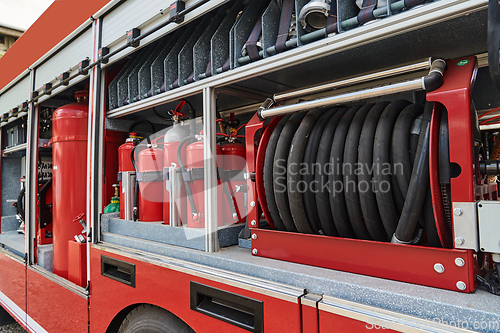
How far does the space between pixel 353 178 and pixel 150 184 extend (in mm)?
1299

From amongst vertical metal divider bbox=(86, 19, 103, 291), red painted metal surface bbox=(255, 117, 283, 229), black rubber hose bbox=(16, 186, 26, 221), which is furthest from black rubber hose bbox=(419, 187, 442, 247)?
black rubber hose bbox=(16, 186, 26, 221)

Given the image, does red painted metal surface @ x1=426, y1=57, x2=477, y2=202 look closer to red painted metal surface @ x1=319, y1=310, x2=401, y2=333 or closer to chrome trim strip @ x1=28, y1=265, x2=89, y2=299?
red painted metal surface @ x1=319, y1=310, x2=401, y2=333

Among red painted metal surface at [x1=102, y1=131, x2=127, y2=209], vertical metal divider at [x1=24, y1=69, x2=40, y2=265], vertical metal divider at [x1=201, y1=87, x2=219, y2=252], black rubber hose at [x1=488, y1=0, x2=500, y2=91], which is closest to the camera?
black rubber hose at [x1=488, y1=0, x2=500, y2=91]

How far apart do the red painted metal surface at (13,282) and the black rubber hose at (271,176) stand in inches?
105

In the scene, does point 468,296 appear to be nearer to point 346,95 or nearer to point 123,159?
point 346,95

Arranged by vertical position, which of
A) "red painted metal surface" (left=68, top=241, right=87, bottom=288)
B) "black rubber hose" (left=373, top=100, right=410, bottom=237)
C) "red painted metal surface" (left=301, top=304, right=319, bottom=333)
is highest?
"black rubber hose" (left=373, top=100, right=410, bottom=237)

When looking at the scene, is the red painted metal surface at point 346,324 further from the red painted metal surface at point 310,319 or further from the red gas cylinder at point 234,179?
the red gas cylinder at point 234,179

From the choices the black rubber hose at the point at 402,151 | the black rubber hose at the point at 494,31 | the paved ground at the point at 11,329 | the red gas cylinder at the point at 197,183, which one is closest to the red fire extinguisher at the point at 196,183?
the red gas cylinder at the point at 197,183

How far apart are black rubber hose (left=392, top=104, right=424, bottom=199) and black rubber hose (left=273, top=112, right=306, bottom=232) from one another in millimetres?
378

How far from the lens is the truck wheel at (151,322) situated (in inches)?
55.3

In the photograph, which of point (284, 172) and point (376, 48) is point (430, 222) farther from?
point (376, 48)

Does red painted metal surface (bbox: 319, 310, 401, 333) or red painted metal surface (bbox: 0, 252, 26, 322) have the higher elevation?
red painted metal surface (bbox: 319, 310, 401, 333)

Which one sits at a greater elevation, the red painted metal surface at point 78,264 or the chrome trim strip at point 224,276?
the chrome trim strip at point 224,276

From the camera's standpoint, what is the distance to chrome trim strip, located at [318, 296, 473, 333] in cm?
73
